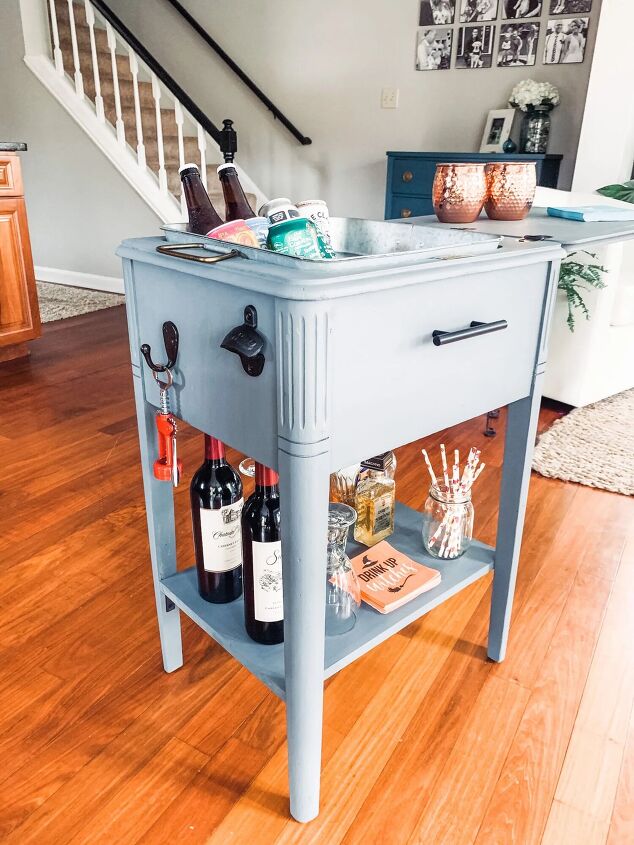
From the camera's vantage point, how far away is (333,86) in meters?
3.92

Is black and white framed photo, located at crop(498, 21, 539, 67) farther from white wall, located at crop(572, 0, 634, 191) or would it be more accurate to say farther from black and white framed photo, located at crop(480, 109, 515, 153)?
white wall, located at crop(572, 0, 634, 191)

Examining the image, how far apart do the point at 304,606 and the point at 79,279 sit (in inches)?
162

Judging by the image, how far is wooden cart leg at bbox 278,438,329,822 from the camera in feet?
2.31

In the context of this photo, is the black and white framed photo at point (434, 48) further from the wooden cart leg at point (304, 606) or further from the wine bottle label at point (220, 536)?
the wooden cart leg at point (304, 606)

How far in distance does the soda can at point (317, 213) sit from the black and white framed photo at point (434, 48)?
10.1ft

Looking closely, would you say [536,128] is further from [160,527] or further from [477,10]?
[160,527]

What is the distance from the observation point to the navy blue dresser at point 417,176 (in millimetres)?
3080

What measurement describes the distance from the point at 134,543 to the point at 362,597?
2.43 ft

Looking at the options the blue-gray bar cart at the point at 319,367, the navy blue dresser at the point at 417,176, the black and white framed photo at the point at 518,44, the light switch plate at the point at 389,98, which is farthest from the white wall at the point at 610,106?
the blue-gray bar cart at the point at 319,367

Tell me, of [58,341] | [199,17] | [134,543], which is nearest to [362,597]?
[134,543]

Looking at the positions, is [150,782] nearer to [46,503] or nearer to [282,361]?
[282,361]

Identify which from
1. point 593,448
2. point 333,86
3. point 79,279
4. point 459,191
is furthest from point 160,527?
point 79,279

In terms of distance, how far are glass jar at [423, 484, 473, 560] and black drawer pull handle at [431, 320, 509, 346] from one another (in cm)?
43

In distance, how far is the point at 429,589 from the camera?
106cm
